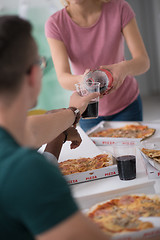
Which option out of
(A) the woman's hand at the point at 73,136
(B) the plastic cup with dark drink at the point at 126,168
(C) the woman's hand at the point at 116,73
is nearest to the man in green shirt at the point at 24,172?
(B) the plastic cup with dark drink at the point at 126,168

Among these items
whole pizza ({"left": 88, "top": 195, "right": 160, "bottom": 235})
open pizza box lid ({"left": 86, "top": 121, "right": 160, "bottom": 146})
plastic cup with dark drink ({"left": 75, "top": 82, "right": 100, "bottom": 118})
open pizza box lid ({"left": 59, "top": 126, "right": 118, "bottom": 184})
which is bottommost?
open pizza box lid ({"left": 86, "top": 121, "right": 160, "bottom": 146})

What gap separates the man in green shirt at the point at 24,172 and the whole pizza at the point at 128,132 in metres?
1.23

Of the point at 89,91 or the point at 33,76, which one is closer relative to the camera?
the point at 33,76

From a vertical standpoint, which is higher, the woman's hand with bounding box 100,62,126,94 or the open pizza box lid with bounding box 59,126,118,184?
the woman's hand with bounding box 100,62,126,94

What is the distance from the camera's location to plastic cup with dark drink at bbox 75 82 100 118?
1793 mm

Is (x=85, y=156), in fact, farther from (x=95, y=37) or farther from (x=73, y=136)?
(x=95, y=37)

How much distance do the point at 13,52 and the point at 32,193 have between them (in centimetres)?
34

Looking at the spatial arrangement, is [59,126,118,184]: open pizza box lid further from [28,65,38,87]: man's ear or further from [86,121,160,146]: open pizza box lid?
[28,65,38,87]: man's ear

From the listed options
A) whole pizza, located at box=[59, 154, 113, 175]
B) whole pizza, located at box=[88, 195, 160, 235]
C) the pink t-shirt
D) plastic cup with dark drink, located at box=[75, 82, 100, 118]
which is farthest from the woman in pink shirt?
whole pizza, located at box=[88, 195, 160, 235]

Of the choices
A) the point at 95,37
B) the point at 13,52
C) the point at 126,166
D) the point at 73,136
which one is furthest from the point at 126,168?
the point at 95,37

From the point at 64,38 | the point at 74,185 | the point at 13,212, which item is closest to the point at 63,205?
the point at 13,212

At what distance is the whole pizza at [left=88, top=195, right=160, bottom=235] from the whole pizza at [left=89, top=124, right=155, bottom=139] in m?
0.83

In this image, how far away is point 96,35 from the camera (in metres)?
2.39

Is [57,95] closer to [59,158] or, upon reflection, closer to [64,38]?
[64,38]
